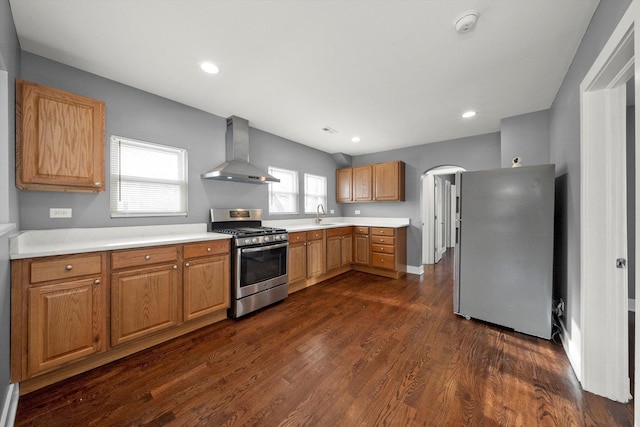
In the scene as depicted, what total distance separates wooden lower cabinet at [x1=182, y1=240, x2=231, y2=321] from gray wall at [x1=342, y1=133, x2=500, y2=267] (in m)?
A: 3.42

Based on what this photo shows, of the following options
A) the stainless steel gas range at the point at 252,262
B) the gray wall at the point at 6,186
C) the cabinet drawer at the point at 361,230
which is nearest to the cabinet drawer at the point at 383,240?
the cabinet drawer at the point at 361,230

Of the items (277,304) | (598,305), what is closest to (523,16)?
(598,305)

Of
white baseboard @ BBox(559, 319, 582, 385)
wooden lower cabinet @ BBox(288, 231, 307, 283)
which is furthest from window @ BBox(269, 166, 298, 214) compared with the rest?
white baseboard @ BBox(559, 319, 582, 385)

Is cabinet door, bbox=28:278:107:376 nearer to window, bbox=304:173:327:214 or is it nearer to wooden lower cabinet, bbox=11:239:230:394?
wooden lower cabinet, bbox=11:239:230:394

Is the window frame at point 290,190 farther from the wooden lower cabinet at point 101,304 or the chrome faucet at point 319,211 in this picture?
the wooden lower cabinet at point 101,304

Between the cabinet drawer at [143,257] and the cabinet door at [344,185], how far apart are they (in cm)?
366

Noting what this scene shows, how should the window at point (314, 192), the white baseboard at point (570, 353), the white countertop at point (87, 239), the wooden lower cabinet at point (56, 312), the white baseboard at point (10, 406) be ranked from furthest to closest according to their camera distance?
the window at point (314, 192) → the white baseboard at point (570, 353) → the white countertop at point (87, 239) → the wooden lower cabinet at point (56, 312) → the white baseboard at point (10, 406)

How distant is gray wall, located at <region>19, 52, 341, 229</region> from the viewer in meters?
2.04

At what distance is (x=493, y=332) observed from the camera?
2.44 metres

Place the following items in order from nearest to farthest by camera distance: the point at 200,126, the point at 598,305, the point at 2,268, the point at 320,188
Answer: the point at 2,268, the point at 598,305, the point at 200,126, the point at 320,188

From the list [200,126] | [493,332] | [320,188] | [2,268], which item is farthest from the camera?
[320,188]

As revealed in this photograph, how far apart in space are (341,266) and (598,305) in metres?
3.29

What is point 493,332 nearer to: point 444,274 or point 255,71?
point 444,274

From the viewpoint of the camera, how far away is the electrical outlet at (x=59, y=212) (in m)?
2.07
